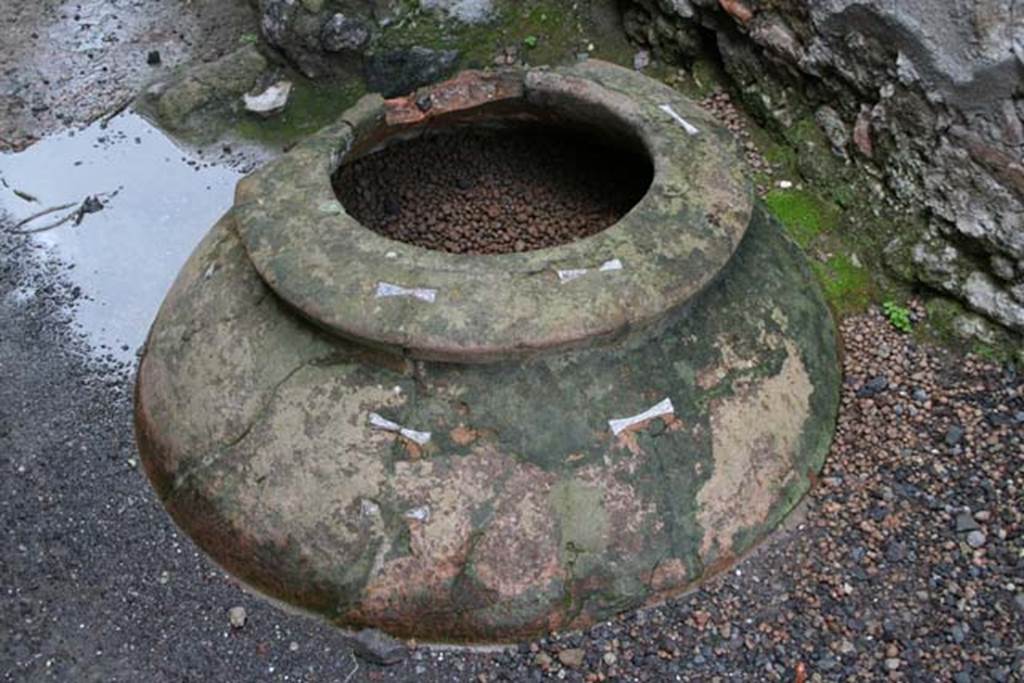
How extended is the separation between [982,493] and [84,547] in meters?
2.73

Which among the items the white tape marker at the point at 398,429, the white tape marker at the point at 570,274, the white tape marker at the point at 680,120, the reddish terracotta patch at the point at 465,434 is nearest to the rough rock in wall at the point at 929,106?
the white tape marker at the point at 680,120

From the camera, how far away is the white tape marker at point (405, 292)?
2818 mm

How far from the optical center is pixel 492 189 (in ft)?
13.4

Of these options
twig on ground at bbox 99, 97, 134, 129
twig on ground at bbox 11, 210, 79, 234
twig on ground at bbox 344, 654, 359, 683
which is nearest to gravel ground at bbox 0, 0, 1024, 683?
twig on ground at bbox 344, 654, 359, 683

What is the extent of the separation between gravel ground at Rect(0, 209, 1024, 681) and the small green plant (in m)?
0.06

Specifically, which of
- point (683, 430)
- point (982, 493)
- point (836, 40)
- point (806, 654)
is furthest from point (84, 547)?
point (836, 40)

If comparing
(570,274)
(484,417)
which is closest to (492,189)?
(570,274)

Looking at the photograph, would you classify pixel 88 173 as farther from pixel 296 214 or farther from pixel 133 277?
pixel 296 214

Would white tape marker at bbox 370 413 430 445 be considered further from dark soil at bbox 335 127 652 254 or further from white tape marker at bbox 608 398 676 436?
dark soil at bbox 335 127 652 254

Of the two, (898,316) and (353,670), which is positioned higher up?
(898,316)

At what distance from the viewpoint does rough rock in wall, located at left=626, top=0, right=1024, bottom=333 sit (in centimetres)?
343

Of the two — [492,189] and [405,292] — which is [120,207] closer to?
[492,189]

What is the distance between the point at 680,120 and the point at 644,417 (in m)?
1.02

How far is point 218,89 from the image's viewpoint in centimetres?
504
